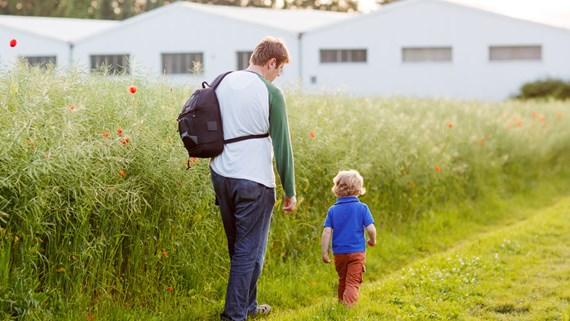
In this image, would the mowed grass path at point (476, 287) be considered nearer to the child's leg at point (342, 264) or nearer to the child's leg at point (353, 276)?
the child's leg at point (353, 276)

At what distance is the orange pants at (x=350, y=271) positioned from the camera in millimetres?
5848

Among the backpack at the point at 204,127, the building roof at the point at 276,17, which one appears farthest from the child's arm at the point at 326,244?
the building roof at the point at 276,17

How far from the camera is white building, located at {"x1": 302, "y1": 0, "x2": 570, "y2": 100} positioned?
3456 cm

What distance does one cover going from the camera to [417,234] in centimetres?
920

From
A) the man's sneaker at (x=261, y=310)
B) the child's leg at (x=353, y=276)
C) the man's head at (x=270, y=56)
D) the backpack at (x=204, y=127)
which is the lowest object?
the man's sneaker at (x=261, y=310)

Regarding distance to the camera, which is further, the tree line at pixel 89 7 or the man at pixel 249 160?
the tree line at pixel 89 7

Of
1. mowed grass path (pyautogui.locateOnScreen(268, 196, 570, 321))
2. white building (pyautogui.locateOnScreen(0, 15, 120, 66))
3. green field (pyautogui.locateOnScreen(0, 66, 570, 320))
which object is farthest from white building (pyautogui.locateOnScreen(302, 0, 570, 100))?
mowed grass path (pyautogui.locateOnScreen(268, 196, 570, 321))

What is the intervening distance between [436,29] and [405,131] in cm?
2572

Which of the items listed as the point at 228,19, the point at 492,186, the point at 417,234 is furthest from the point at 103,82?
the point at 228,19

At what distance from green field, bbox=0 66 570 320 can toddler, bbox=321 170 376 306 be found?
0.85 feet

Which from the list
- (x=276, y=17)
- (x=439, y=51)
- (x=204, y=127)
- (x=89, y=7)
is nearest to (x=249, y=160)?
(x=204, y=127)

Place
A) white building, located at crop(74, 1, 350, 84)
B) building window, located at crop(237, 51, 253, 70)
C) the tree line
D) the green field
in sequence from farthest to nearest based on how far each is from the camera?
the tree line, building window, located at crop(237, 51, 253, 70), white building, located at crop(74, 1, 350, 84), the green field

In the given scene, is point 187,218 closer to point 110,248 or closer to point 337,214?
point 110,248

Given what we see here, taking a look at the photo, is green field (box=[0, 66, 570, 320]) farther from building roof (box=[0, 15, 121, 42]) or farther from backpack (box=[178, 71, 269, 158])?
building roof (box=[0, 15, 121, 42])
